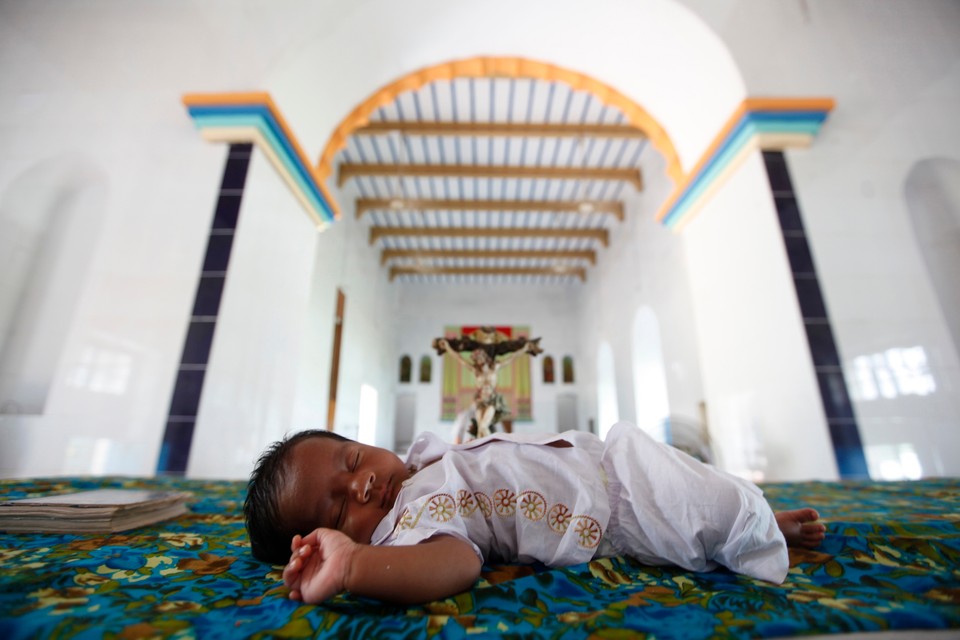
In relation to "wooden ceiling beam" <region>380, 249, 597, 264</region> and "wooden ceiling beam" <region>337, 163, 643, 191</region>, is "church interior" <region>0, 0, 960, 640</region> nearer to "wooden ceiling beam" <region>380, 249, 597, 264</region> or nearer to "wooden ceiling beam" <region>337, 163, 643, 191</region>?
"wooden ceiling beam" <region>337, 163, 643, 191</region>

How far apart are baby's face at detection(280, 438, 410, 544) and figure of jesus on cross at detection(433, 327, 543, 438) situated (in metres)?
1.75

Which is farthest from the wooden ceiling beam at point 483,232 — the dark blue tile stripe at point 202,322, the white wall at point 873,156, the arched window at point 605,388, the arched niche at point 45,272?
the arched niche at point 45,272

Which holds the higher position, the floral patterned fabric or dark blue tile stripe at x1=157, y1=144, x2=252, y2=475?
dark blue tile stripe at x1=157, y1=144, x2=252, y2=475

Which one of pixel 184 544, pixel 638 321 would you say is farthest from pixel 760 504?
pixel 638 321

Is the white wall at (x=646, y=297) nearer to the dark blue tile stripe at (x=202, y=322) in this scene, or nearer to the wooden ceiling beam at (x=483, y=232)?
the wooden ceiling beam at (x=483, y=232)

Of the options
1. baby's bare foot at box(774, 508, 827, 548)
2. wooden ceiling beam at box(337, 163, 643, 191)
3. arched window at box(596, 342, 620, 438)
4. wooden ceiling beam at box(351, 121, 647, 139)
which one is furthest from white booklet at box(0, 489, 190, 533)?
arched window at box(596, 342, 620, 438)

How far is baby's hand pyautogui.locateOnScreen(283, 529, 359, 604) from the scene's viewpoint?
562 millimetres

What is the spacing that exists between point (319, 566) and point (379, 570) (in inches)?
4.2

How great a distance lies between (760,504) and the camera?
784 millimetres

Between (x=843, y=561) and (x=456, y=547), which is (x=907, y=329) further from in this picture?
(x=456, y=547)

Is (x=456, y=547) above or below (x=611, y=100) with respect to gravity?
below

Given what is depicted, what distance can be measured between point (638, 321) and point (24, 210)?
21.1ft

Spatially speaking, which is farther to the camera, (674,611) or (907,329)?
(907,329)

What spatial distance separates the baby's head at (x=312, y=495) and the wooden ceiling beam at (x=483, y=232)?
6857 mm
